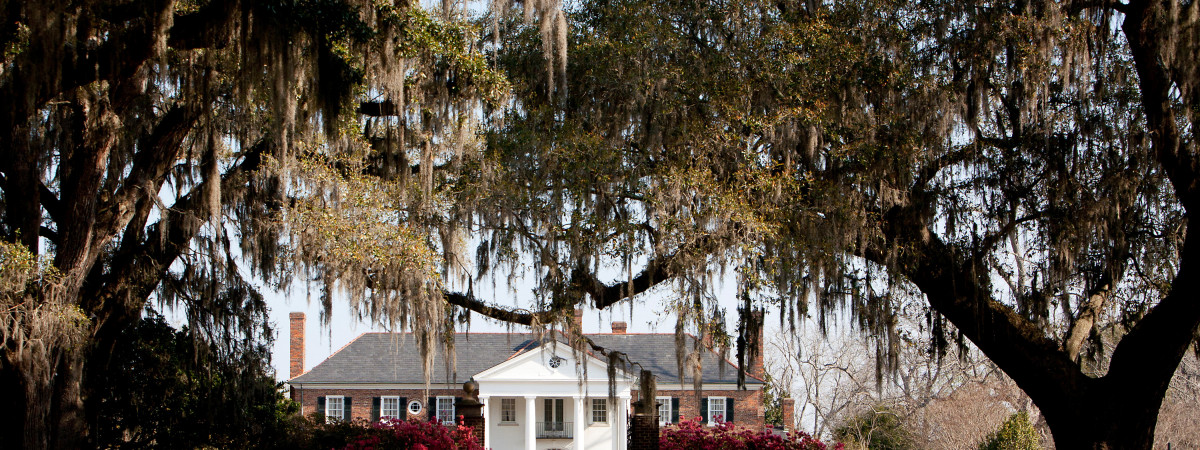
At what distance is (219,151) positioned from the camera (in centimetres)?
1245

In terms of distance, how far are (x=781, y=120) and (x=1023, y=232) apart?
355cm

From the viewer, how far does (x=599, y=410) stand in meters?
31.7

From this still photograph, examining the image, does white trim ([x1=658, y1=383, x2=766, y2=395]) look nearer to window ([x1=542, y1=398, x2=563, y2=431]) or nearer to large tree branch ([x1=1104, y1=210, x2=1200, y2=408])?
window ([x1=542, y1=398, x2=563, y2=431])

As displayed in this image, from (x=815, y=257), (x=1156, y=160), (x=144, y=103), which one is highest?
(x=144, y=103)

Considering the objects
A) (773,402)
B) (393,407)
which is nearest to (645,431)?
(393,407)

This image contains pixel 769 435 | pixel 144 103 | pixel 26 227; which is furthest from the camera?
pixel 769 435

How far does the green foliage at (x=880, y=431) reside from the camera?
30000mm

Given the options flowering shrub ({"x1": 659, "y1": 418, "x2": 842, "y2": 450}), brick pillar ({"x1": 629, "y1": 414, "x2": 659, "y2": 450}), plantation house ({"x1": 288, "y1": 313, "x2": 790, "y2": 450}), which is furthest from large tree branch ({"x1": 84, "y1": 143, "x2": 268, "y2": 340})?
plantation house ({"x1": 288, "y1": 313, "x2": 790, "y2": 450})

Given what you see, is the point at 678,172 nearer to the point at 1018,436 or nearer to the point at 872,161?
the point at 872,161

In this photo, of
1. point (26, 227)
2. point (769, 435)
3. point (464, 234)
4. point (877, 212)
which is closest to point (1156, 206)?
point (877, 212)

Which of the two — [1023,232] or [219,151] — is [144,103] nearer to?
[219,151]

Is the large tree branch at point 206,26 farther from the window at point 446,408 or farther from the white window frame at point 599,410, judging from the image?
the window at point 446,408

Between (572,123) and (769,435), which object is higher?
(572,123)

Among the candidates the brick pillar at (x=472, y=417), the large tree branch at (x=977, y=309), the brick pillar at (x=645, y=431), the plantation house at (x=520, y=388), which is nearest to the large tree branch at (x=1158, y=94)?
the large tree branch at (x=977, y=309)
